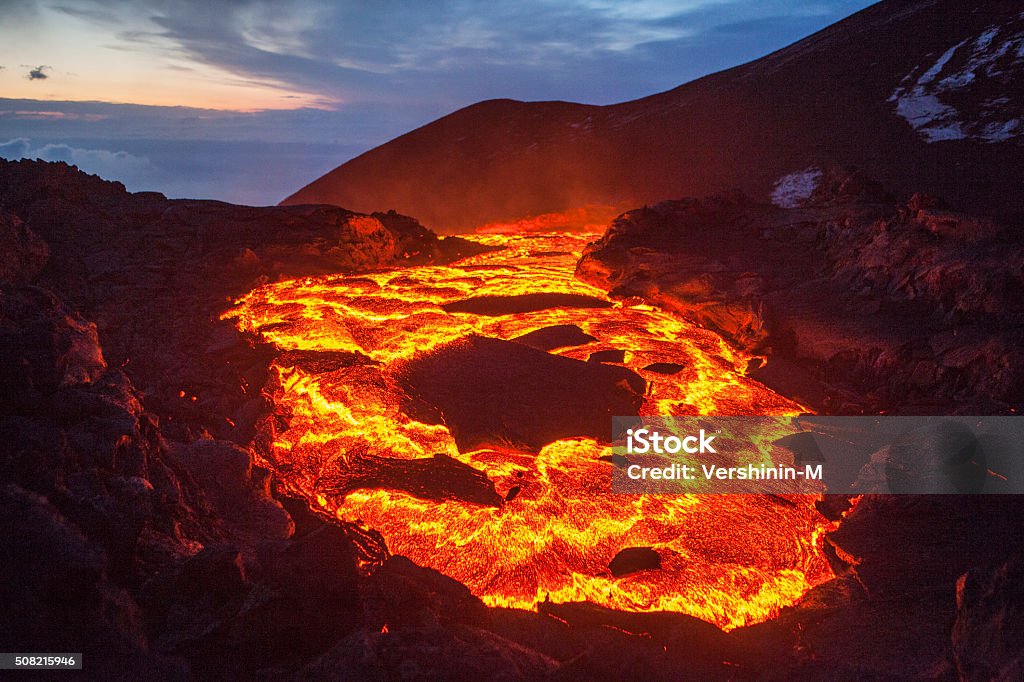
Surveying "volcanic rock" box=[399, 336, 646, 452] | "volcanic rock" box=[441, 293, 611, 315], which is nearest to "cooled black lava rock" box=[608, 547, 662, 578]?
"volcanic rock" box=[399, 336, 646, 452]

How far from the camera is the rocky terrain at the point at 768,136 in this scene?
1656cm

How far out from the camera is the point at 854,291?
7711 mm

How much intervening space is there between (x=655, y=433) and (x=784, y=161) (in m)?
16.3

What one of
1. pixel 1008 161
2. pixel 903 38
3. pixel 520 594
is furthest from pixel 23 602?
pixel 903 38

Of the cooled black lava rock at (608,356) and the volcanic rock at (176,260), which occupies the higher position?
the volcanic rock at (176,260)

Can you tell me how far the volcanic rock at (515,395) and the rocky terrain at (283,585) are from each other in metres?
0.95

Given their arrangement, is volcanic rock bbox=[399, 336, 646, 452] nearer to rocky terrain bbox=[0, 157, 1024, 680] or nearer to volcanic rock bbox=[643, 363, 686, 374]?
volcanic rock bbox=[643, 363, 686, 374]

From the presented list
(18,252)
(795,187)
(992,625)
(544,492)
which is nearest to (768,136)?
(795,187)

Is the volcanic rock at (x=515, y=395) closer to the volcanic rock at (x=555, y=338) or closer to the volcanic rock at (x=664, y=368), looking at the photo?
the volcanic rock at (x=555, y=338)

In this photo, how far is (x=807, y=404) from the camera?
615 cm

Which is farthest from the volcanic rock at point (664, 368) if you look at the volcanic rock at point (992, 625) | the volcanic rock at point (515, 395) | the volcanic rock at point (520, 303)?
the volcanic rock at point (992, 625)

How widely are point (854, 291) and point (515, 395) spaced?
4943 mm

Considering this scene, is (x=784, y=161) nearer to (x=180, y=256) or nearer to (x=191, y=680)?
(x=180, y=256)

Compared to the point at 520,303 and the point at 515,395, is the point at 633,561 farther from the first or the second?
the point at 520,303
